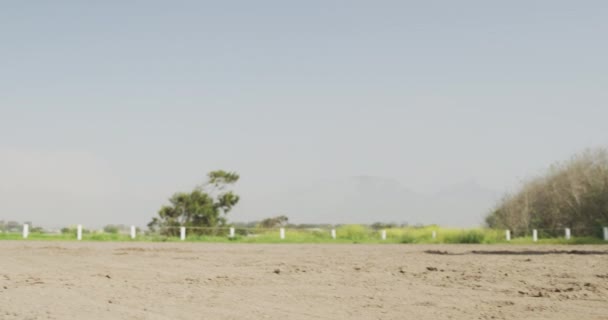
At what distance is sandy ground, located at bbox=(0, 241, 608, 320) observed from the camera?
24.1 ft

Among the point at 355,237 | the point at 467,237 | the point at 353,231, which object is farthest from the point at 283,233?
the point at 467,237

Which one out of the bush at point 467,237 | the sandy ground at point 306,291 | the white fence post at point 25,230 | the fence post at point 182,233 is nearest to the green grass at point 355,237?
the bush at point 467,237

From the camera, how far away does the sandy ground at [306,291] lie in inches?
289

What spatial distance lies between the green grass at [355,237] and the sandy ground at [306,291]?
73.4 ft

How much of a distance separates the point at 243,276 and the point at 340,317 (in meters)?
4.97

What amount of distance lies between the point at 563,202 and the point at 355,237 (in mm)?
13465

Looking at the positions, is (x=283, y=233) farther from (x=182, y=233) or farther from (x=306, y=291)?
(x=306, y=291)

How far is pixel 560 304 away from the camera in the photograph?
7.98 meters

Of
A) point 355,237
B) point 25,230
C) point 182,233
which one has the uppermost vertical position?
point 25,230

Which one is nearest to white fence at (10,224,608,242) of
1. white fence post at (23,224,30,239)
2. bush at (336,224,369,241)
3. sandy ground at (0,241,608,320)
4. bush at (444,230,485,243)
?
white fence post at (23,224,30,239)

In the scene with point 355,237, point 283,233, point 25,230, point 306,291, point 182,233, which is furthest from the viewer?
point 355,237

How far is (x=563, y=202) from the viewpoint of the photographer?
4200 cm

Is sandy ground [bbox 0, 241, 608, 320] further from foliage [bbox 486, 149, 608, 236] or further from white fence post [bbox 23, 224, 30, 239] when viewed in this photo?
foliage [bbox 486, 149, 608, 236]

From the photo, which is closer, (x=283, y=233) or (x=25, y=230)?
(x=25, y=230)
